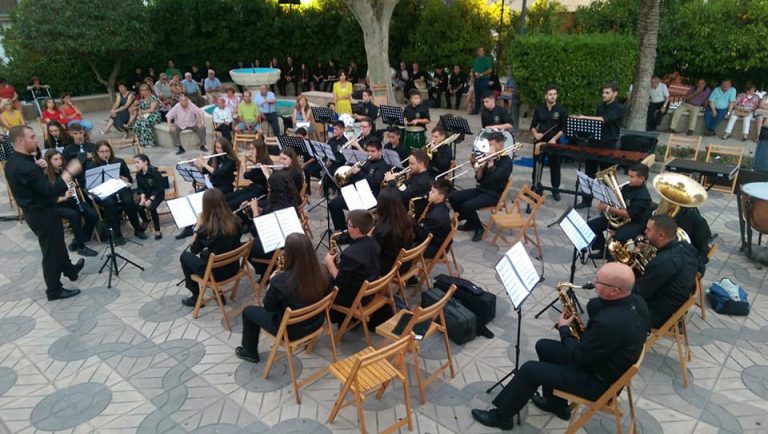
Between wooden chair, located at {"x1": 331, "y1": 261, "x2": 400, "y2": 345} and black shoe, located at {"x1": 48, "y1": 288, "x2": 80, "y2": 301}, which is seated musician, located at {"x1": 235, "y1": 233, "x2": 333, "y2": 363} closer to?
wooden chair, located at {"x1": 331, "y1": 261, "x2": 400, "y2": 345}

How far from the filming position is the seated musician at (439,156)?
8.88 m

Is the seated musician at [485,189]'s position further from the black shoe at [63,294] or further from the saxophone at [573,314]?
the black shoe at [63,294]

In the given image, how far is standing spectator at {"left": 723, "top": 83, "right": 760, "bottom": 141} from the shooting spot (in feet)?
41.3

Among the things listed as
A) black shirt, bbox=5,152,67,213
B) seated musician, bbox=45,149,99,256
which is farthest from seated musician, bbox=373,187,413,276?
seated musician, bbox=45,149,99,256

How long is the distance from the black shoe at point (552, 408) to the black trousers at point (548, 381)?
39 mm

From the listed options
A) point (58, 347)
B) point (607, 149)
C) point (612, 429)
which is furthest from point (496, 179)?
point (58, 347)

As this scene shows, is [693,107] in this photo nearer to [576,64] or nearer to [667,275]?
[576,64]

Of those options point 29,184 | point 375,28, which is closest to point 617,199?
point 29,184

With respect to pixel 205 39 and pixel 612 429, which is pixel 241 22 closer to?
pixel 205 39

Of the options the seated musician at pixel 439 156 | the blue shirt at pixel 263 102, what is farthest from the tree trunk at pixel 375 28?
the seated musician at pixel 439 156

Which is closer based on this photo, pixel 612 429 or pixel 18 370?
pixel 612 429

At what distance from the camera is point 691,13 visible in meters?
14.3

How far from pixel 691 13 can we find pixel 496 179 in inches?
402

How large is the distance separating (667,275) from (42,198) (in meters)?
6.46
